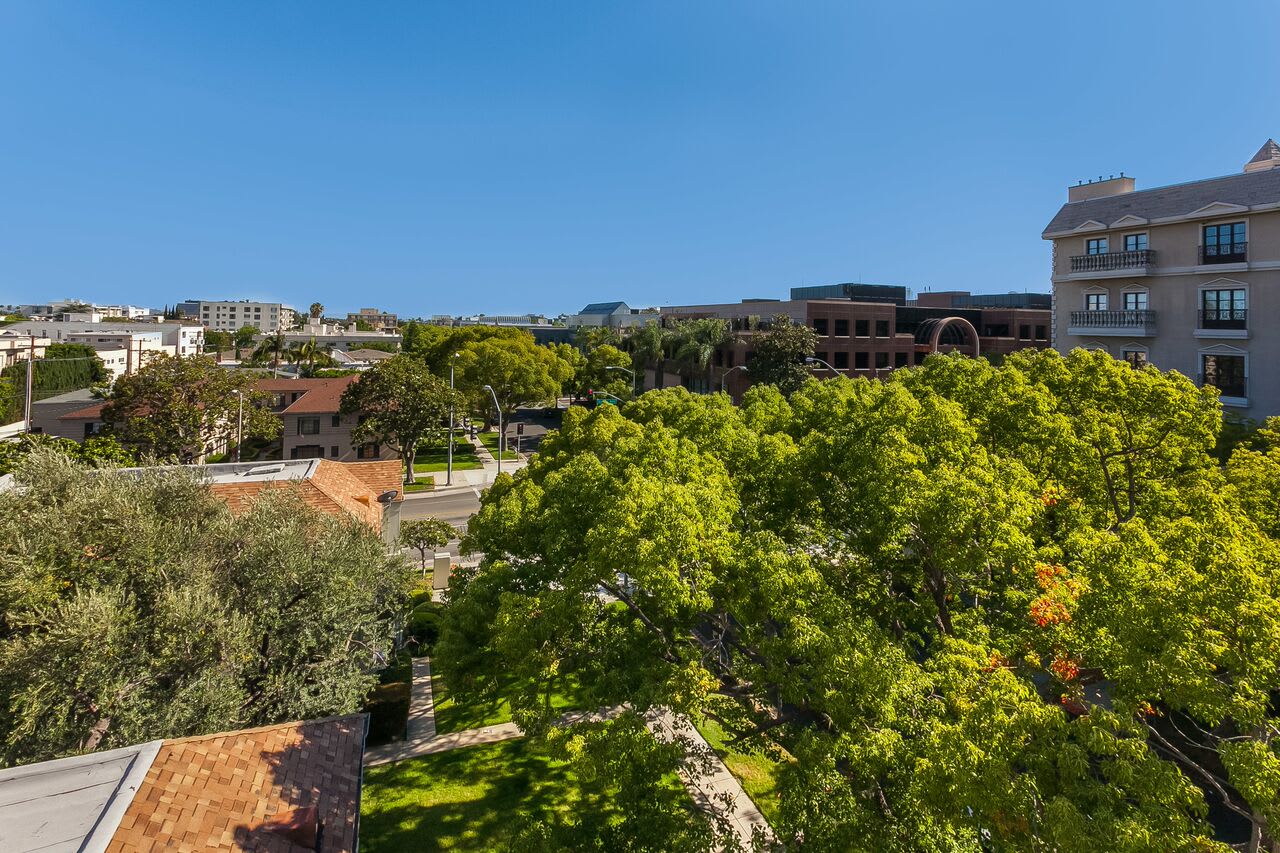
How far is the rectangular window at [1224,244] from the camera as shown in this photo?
32094mm

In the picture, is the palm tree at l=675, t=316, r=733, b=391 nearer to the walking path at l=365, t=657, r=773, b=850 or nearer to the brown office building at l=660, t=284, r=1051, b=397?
the brown office building at l=660, t=284, r=1051, b=397

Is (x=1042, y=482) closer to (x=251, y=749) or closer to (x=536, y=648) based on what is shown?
(x=536, y=648)

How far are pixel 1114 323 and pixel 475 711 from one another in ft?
127

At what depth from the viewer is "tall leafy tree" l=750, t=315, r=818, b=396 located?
59.2m

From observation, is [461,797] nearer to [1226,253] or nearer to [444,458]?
[1226,253]

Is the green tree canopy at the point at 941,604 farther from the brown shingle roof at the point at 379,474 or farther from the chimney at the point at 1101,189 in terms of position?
the chimney at the point at 1101,189

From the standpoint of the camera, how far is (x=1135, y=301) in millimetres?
36312

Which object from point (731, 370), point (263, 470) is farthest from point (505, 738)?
point (731, 370)

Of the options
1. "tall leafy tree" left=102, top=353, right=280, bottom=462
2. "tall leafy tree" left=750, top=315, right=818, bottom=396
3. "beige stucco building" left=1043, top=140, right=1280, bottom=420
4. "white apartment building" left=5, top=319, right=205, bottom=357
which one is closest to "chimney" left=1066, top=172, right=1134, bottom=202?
"beige stucco building" left=1043, top=140, right=1280, bottom=420

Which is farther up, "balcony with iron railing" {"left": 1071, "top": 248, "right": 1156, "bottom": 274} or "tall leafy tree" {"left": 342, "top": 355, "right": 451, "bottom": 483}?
"balcony with iron railing" {"left": 1071, "top": 248, "right": 1156, "bottom": 274}

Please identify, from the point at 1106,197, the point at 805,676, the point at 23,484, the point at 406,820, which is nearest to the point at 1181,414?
the point at 805,676

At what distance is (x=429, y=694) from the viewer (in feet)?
65.8

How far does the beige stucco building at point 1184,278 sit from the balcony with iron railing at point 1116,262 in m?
0.05

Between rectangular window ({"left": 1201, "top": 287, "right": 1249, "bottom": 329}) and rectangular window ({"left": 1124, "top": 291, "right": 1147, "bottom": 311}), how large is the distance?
8.55ft
